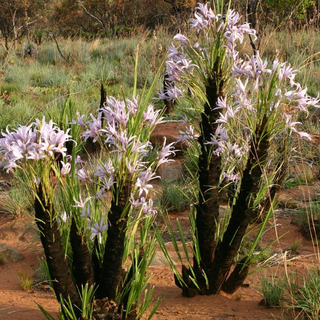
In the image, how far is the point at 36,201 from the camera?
2.11 meters

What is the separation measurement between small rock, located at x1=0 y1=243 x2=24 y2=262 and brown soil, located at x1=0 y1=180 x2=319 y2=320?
0.17 ft

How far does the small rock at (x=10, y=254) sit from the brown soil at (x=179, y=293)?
5cm

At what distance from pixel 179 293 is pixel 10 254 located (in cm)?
174

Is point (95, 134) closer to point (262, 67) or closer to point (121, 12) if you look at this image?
point (262, 67)

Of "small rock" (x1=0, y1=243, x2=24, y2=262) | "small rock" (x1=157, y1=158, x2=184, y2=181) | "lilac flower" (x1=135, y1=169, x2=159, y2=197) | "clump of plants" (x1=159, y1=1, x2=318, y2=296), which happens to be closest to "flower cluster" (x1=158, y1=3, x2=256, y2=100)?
"clump of plants" (x1=159, y1=1, x2=318, y2=296)

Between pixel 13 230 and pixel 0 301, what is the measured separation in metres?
1.66

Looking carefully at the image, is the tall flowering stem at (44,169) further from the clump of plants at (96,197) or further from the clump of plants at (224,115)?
the clump of plants at (224,115)

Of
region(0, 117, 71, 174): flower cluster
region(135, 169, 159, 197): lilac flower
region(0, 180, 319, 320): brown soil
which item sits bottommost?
region(0, 180, 319, 320): brown soil

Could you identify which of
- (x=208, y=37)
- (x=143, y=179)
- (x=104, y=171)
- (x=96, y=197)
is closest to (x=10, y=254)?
(x=96, y=197)

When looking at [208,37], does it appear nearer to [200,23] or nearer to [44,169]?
[200,23]

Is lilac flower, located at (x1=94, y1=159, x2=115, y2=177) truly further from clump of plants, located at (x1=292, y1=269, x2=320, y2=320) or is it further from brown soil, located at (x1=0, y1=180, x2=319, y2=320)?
clump of plants, located at (x1=292, y1=269, x2=320, y2=320)

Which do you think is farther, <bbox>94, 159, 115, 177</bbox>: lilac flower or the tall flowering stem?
<bbox>94, 159, 115, 177</bbox>: lilac flower

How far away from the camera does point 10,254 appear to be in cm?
414

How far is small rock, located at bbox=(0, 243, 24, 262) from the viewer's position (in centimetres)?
411
